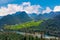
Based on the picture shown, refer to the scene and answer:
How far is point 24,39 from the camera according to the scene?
78688 millimetres

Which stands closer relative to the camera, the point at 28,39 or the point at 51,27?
the point at 28,39

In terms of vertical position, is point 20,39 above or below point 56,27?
below

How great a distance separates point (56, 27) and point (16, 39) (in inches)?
4215

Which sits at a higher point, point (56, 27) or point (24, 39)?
point (56, 27)

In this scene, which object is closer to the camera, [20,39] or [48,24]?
[20,39]

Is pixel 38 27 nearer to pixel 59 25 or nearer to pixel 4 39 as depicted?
pixel 59 25

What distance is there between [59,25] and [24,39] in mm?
111662

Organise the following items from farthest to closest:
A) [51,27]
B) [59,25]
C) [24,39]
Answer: [59,25] → [51,27] → [24,39]

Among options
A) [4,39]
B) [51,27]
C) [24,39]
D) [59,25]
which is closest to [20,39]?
[24,39]

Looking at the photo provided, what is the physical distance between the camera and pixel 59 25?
188 meters

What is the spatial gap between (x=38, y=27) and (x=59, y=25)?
17.2 m

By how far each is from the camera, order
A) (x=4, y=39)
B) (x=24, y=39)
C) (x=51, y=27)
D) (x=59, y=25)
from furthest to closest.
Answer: (x=59, y=25) < (x=51, y=27) < (x=24, y=39) < (x=4, y=39)

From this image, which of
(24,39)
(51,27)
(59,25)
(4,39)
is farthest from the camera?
(59,25)

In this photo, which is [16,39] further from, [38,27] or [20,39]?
[38,27]
